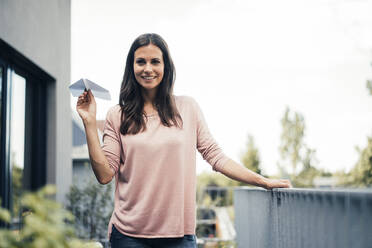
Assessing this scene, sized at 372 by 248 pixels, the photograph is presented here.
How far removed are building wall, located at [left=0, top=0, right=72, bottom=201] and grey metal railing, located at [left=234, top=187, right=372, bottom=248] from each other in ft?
7.27

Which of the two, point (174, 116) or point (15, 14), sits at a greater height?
point (15, 14)

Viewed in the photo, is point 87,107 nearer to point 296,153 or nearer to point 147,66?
point 147,66

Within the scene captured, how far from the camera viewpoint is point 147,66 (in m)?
1.89

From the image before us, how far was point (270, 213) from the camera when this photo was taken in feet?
6.58

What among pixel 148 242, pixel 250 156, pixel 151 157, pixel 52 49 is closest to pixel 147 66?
pixel 151 157

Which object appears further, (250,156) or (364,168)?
A: (250,156)

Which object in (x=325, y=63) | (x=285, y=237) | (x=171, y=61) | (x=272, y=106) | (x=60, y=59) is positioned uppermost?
(x=325, y=63)

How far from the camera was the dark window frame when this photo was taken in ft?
10.7

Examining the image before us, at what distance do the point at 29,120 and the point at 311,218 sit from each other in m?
3.37

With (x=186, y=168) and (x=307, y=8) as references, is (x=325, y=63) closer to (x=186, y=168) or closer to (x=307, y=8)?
(x=307, y=8)

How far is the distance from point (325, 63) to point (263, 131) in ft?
31.8

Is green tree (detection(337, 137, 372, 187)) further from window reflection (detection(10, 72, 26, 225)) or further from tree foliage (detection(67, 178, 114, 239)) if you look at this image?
window reflection (detection(10, 72, 26, 225))


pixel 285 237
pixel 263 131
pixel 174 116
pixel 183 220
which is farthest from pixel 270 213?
pixel 263 131

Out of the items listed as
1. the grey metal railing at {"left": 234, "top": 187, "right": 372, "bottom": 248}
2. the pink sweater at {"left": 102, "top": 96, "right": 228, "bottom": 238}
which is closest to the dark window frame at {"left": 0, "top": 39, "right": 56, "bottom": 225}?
the pink sweater at {"left": 102, "top": 96, "right": 228, "bottom": 238}
